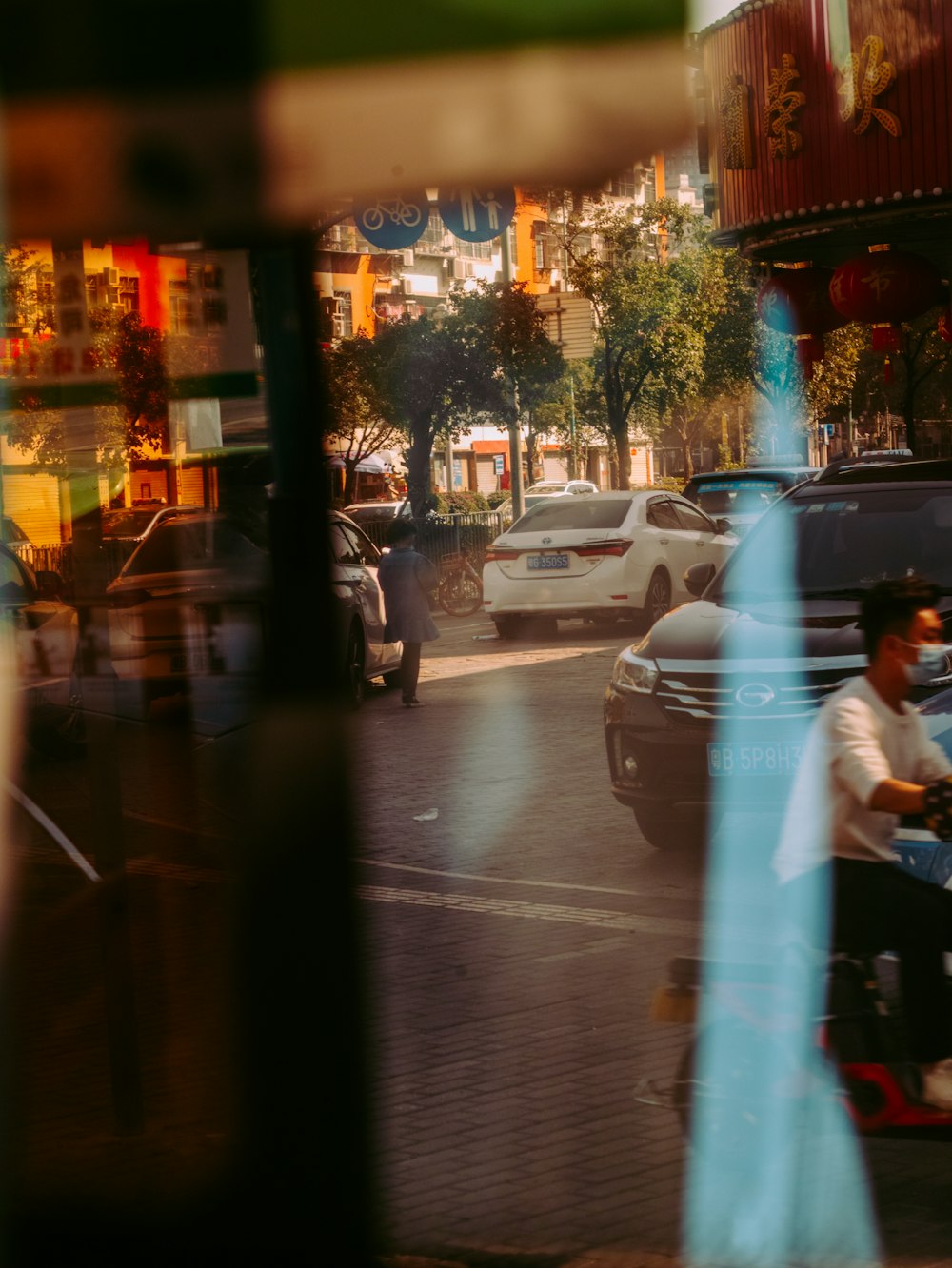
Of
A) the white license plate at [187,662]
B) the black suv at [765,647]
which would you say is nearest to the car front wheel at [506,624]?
Result: the white license plate at [187,662]

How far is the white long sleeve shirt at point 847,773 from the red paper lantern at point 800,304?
1541 centimetres

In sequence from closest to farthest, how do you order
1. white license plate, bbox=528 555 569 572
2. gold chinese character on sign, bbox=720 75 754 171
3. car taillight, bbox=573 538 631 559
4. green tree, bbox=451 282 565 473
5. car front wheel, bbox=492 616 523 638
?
gold chinese character on sign, bbox=720 75 754 171 → car taillight, bbox=573 538 631 559 → white license plate, bbox=528 555 569 572 → car front wheel, bbox=492 616 523 638 → green tree, bbox=451 282 565 473

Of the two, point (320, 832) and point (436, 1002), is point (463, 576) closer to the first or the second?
point (320, 832)

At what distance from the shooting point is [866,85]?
16969 millimetres

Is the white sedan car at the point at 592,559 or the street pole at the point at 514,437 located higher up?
the street pole at the point at 514,437

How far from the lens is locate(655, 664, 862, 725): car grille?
8.00 m

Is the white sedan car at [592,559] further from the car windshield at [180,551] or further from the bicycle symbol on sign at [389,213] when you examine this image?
the bicycle symbol on sign at [389,213]

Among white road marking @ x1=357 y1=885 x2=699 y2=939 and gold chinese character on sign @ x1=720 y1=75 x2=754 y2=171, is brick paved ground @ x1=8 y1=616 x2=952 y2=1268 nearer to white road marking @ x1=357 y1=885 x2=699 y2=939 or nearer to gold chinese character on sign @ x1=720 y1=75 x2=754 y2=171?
white road marking @ x1=357 y1=885 x2=699 y2=939

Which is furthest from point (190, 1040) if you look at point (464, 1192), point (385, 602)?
point (385, 602)

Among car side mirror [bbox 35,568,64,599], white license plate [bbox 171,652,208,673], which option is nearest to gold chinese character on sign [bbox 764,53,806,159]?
white license plate [bbox 171,652,208,673]

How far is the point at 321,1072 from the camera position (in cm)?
577

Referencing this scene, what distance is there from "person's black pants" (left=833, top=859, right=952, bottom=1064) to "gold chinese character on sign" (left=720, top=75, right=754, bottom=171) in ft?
48.5

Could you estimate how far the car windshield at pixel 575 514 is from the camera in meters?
21.2

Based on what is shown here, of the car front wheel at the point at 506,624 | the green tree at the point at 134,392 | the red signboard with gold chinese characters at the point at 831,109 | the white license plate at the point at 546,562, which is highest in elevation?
the red signboard with gold chinese characters at the point at 831,109
